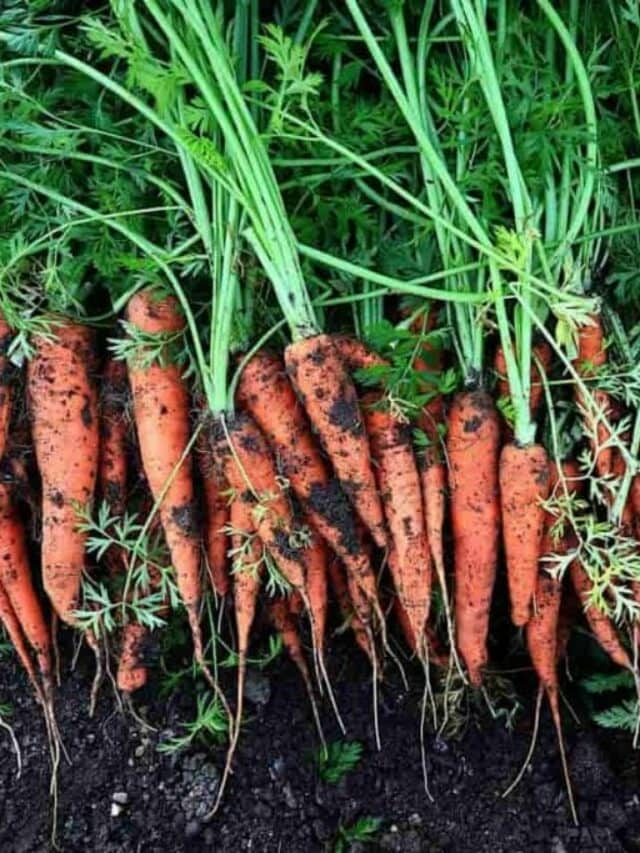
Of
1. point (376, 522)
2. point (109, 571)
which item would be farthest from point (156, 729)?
point (376, 522)

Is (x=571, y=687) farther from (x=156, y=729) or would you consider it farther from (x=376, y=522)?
(x=156, y=729)

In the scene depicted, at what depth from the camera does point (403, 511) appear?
1989 millimetres

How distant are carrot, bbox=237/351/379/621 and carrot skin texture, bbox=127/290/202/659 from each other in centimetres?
16

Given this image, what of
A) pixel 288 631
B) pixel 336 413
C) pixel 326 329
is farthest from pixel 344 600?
pixel 326 329

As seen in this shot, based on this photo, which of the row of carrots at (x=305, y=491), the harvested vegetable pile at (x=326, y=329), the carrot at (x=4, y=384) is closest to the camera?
the harvested vegetable pile at (x=326, y=329)

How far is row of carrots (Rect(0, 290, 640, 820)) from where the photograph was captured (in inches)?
75.3

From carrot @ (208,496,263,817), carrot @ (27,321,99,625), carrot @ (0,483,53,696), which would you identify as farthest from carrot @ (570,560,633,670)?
carrot @ (0,483,53,696)

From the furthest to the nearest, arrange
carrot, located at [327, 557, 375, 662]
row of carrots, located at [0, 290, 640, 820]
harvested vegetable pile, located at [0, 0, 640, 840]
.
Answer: carrot, located at [327, 557, 375, 662], row of carrots, located at [0, 290, 640, 820], harvested vegetable pile, located at [0, 0, 640, 840]

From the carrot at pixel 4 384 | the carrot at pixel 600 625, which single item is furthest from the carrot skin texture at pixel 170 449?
the carrot at pixel 600 625

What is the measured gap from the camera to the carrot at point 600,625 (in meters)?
2.01

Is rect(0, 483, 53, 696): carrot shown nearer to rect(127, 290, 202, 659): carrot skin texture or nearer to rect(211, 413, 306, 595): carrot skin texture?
rect(127, 290, 202, 659): carrot skin texture

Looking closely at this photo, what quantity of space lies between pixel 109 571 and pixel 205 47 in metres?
1.09

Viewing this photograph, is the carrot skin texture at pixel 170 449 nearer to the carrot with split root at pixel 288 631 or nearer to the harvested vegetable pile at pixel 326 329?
the harvested vegetable pile at pixel 326 329

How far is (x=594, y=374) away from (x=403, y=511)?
0.45 metres
